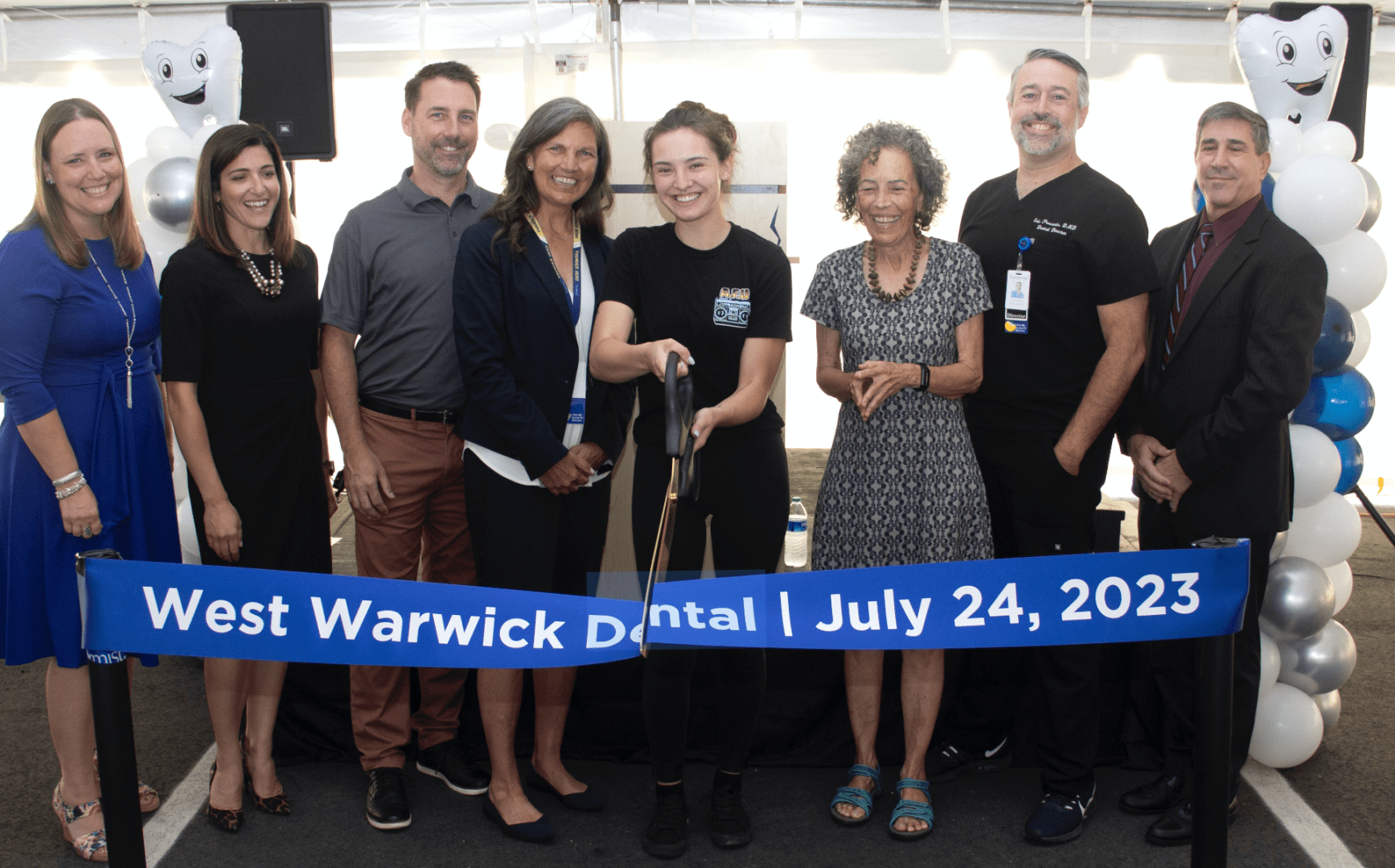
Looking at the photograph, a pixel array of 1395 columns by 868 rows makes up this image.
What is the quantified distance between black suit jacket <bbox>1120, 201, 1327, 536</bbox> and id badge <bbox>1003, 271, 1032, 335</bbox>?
0.36 m

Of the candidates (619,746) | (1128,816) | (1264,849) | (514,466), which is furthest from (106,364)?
(1264,849)

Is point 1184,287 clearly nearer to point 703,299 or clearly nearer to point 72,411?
point 703,299

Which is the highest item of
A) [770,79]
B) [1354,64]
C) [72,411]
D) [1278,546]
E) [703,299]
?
[770,79]

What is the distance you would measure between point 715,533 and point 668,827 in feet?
2.26

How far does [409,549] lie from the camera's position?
97.3 inches

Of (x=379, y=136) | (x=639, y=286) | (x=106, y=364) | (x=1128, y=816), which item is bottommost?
(x=1128, y=816)

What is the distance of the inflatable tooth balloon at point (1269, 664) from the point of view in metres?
2.55

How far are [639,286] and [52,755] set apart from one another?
7.06ft

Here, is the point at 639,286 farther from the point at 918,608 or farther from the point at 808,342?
the point at 808,342

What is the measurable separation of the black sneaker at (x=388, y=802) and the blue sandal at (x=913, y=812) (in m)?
1.16

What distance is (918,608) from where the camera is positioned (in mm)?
1583

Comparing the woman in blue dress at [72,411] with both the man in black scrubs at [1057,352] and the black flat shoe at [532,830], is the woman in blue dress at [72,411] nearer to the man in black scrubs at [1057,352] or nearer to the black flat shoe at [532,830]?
the black flat shoe at [532,830]

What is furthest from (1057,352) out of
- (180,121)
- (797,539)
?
(180,121)

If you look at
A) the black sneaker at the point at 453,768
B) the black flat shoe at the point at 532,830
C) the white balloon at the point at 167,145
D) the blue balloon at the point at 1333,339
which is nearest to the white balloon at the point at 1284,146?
the blue balloon at the point at 1333,339
